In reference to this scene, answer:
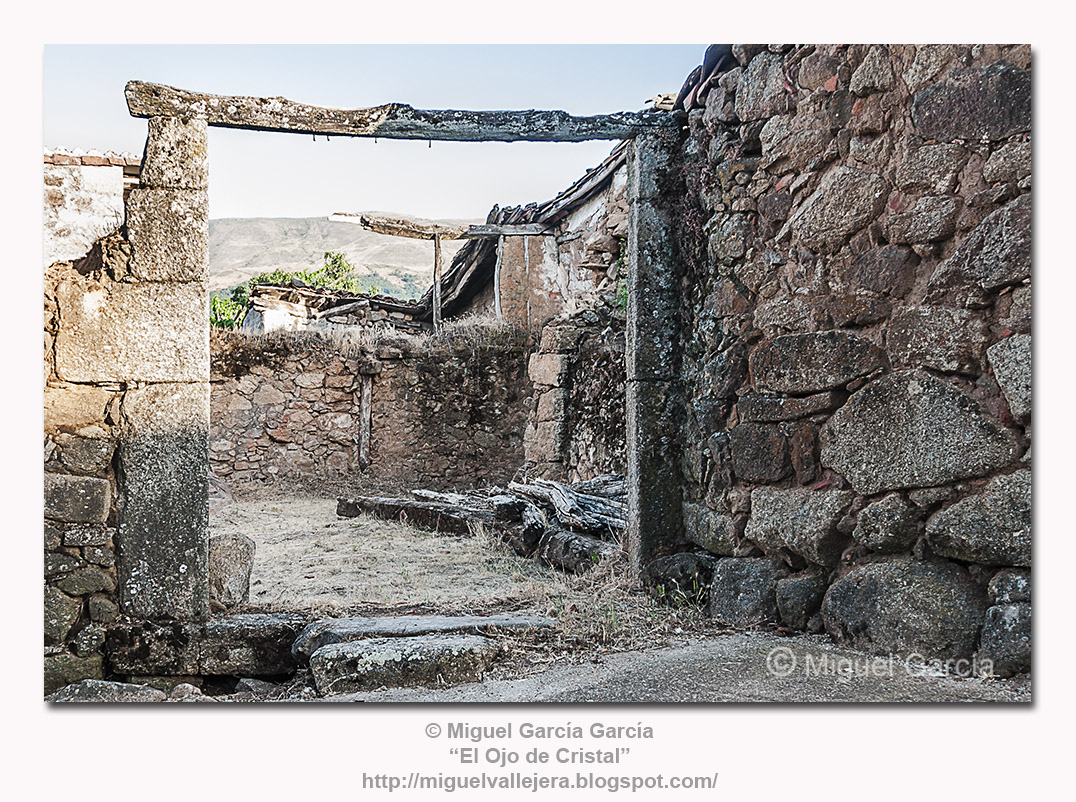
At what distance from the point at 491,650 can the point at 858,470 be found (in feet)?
5.46

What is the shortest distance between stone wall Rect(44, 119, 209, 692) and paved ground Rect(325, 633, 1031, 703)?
3.84ft

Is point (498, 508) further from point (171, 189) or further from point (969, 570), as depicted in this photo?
point (969, 570)

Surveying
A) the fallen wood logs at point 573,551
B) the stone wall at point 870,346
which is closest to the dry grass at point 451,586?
the fallen wood logs at point 573,551

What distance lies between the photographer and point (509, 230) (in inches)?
478

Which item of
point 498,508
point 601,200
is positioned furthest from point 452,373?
point 498,508

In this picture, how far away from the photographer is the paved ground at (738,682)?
9.14ft

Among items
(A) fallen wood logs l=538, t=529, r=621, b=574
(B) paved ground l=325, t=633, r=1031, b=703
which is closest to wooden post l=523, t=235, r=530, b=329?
(A) fallen wood logs l=538, t=529, r=621, b=574

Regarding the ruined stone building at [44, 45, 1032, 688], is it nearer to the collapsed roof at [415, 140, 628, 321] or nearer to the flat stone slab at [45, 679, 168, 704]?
the flat stone slab at [45, 679, 168, 704]

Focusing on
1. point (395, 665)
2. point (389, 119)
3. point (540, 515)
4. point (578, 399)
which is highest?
point (389, 119)

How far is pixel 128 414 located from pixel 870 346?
316 centimetres

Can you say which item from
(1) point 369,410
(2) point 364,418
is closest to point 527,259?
(1) point 369,410

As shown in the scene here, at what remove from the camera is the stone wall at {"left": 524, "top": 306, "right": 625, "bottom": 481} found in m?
8.17

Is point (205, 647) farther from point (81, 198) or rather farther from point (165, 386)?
point (81, 198)

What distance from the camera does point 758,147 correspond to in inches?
154
